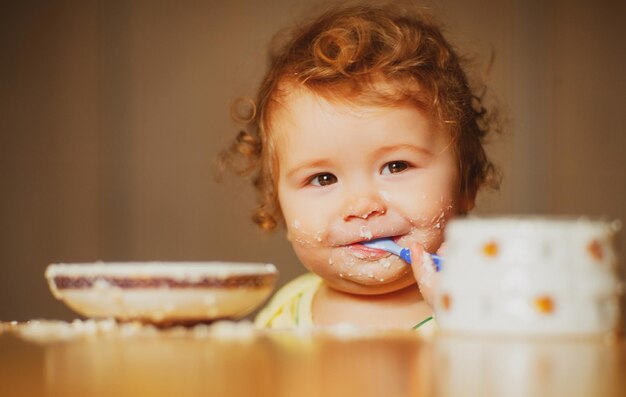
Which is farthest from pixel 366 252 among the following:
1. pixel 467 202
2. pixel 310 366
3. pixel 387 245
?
pixel 310 366

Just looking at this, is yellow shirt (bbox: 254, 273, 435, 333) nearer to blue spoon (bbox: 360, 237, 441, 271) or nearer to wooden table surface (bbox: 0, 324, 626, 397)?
blue spoon (bbox: 360, 237, 441, 271)

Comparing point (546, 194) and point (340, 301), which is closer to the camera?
point (340, 301)

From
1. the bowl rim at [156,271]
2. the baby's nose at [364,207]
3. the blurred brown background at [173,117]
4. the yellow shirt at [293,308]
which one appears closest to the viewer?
the bowl rim at [156,271]

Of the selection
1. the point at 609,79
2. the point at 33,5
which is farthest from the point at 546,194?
the point at 33,5

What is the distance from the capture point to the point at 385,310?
1301 mm

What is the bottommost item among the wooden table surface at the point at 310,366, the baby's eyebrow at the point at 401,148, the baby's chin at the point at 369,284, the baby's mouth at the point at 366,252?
the baby's chin at the point at 369,284

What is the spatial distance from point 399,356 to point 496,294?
92 millimetres

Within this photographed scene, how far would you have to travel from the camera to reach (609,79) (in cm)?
327

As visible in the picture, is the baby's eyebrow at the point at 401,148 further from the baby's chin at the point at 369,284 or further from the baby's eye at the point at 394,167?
the baby's chin at the point at 369,284

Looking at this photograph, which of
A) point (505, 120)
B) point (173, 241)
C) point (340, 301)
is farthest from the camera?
point (173, 241)

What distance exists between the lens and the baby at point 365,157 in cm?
119

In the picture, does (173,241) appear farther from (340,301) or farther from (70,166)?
(340,301)

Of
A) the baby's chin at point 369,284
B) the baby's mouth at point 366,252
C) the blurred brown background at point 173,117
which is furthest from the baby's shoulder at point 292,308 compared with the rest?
the blurred brown background at point 173,117

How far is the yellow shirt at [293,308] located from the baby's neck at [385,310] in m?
0.06
